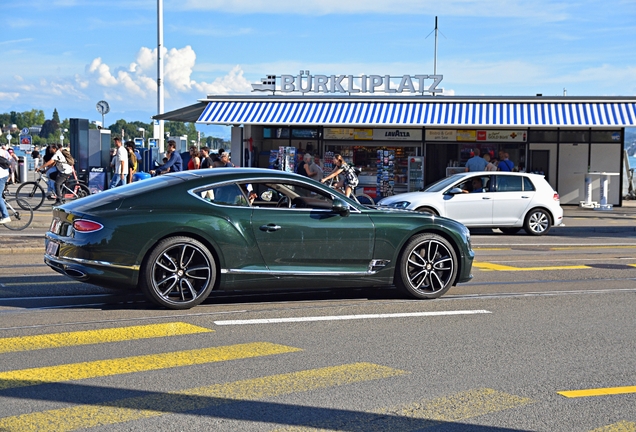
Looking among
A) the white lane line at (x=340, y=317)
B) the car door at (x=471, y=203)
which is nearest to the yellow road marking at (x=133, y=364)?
the white lane line at (x=340, y=317)

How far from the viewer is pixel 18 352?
6.38 meters

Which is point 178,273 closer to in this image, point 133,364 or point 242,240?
point 242,240

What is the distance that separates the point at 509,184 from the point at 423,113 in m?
8.97

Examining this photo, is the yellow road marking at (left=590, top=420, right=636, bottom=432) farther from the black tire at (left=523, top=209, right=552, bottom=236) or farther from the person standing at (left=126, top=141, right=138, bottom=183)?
the person standing at (left=126, top=141, right=138, bottom=183)

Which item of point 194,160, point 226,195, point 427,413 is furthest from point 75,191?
point 427,413

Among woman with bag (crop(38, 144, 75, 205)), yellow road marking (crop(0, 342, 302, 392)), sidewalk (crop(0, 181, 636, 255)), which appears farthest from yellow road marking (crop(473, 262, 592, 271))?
woman with bag (crop(38, 144, 75, 205))

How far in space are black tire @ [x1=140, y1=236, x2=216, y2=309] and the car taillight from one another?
566mm

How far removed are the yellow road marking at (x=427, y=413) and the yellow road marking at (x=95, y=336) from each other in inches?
105

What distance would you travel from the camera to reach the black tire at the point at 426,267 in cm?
922

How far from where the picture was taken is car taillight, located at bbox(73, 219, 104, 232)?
799cm

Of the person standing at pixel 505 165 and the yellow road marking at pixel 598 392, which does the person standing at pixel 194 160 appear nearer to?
the person standing at pixel 505 165

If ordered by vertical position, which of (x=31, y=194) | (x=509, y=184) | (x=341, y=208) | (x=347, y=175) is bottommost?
(x=31, y=194)

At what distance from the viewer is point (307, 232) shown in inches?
344

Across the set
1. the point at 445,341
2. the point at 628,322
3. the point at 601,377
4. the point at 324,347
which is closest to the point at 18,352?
the point at 324,347
